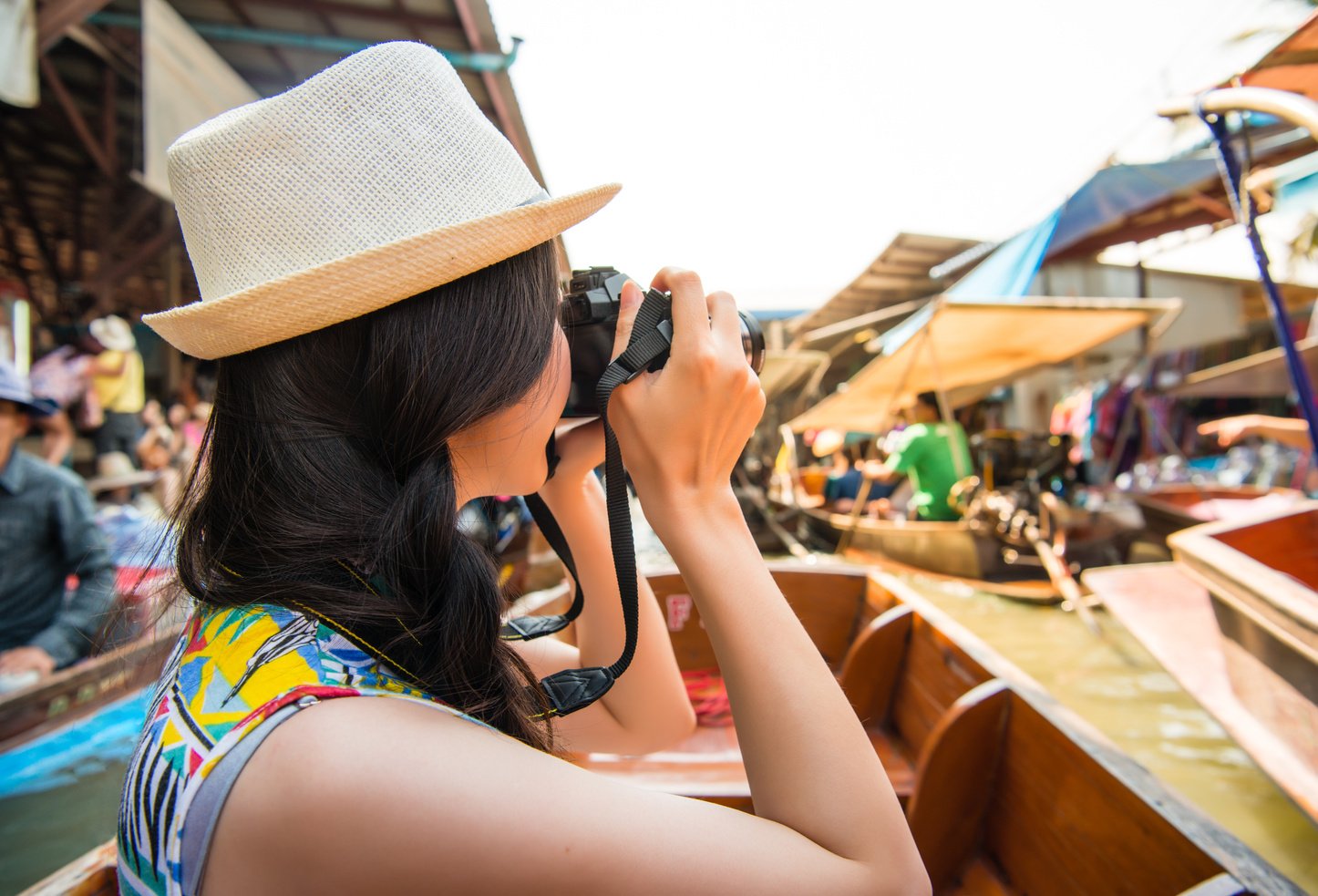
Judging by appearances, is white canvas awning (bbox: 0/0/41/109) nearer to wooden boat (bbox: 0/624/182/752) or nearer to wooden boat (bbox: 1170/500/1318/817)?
wooden boat (bbox: 0/624/182/752)

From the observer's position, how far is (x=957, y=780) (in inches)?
63.2

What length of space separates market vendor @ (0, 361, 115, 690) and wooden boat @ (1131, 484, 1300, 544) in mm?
5457

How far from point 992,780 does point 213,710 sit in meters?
1.76

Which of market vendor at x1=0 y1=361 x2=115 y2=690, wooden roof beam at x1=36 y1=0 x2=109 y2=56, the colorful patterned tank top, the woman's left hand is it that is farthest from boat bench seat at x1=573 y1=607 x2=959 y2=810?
wooden roof beam at x1=36 y1=0 x2=109 y2=56

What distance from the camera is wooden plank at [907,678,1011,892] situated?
1548 millimetres

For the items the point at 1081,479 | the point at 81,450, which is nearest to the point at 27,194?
the point at 81,450

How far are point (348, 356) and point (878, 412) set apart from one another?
712 centimetres

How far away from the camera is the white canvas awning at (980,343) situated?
5039 mm

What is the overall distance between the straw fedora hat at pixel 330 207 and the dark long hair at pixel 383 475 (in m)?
0.03

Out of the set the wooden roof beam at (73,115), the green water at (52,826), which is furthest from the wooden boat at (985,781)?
the wooden roof beam at (73,115)

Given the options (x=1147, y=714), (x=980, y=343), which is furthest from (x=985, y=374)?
(x=1147, y=714)

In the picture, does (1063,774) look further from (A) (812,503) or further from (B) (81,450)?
(A) (812,503)

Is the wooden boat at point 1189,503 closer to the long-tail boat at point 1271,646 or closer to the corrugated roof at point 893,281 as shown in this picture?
the long-tail boat at point 1271,646

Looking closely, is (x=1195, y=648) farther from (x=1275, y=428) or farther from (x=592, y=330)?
(x=592, y=330)
